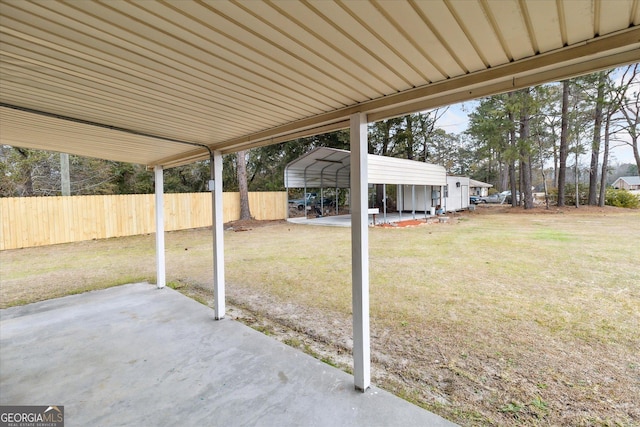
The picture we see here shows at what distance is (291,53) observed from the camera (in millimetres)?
1487

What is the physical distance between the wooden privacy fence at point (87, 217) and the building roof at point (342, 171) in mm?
3513

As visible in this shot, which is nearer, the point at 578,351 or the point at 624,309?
the point at 578,351

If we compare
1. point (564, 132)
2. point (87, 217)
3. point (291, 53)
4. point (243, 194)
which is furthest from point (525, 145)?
point (87, 217)

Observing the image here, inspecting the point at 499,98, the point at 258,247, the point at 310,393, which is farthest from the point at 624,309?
the point at 499,98

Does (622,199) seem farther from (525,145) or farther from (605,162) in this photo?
(525,145)

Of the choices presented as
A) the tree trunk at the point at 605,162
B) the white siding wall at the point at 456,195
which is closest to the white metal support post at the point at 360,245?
the white siding wall at the point at 456,195

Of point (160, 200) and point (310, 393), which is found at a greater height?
point (160, 200)

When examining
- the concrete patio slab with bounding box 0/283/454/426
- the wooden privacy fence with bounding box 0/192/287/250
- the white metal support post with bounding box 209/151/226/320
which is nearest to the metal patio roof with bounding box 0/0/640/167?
the white metal support post with bounding box 209/151/226/320

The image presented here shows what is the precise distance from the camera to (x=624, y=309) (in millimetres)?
3553

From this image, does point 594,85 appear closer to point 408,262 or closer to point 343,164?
point 343,164

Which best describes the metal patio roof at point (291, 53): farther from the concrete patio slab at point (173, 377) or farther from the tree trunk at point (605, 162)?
the tree trunk at point (605, 162)

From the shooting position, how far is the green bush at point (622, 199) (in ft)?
51.7

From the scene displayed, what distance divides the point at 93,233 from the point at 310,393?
10593 millimetres

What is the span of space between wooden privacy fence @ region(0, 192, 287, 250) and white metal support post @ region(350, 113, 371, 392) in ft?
34.5
